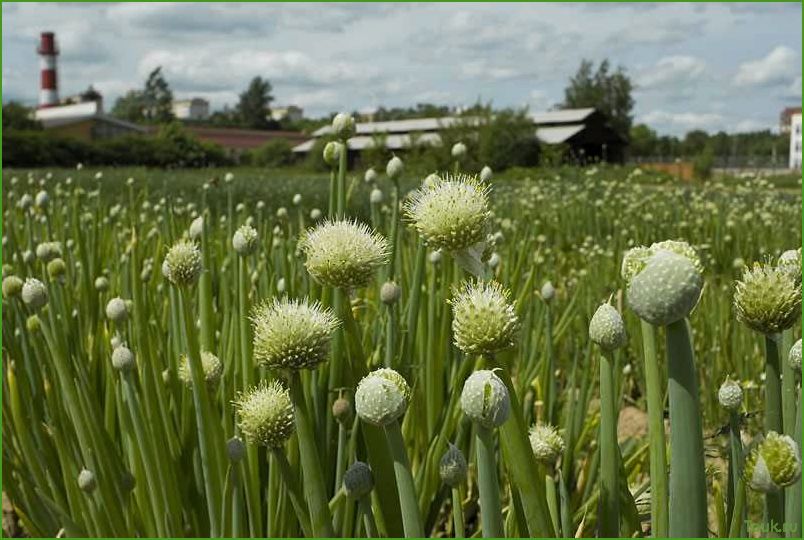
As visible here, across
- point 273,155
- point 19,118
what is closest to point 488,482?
point 19,118

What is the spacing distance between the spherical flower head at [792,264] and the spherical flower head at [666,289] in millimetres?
242

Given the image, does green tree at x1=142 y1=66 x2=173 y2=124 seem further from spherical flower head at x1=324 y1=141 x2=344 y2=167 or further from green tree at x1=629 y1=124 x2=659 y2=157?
spherical flower head at x1=324 y1=141 x2=344 y2=167

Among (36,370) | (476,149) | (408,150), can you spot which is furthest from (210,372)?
(476,149)

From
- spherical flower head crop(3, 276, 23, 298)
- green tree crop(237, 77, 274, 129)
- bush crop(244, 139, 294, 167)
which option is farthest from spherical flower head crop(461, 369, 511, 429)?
green tree crop(237, 77, 274, 129)

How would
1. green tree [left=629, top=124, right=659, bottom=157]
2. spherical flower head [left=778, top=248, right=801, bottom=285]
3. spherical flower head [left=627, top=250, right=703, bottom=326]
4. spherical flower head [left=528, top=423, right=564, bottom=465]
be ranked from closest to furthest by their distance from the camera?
spherical flower head [left=627, top=250, right=703, bottom=326]
spherical flower head [left=778, top=248, right=801, bottom=285]
spherical flower head [left=528, top=423, right=564, bottom=465]
green tree [left=629, top=124, right=659, bottom=157]

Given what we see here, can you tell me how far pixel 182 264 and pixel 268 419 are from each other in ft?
1.21

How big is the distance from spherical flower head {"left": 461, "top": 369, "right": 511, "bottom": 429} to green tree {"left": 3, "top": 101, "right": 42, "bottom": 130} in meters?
39.1

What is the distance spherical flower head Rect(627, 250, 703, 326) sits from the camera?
1.65 feet

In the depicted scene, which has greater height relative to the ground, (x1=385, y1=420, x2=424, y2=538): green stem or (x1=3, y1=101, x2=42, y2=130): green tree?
(x1=3, y1=101, x2=42, y2=130): green tree

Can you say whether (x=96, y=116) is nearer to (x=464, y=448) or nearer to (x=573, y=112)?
(x=573, y=112)

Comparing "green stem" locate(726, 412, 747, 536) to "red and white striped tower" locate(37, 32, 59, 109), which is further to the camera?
"red and white striped tower" locate(37, 32, 59, 109)

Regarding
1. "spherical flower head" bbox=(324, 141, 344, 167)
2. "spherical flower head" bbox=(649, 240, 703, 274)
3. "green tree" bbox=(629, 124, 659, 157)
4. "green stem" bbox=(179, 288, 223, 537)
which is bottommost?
"green stem" bbox=(179, 288, 223, 537)

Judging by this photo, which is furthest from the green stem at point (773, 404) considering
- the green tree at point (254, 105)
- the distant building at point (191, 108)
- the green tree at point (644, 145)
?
the distant building at point (191, 108)

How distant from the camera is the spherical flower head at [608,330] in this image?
744mm
